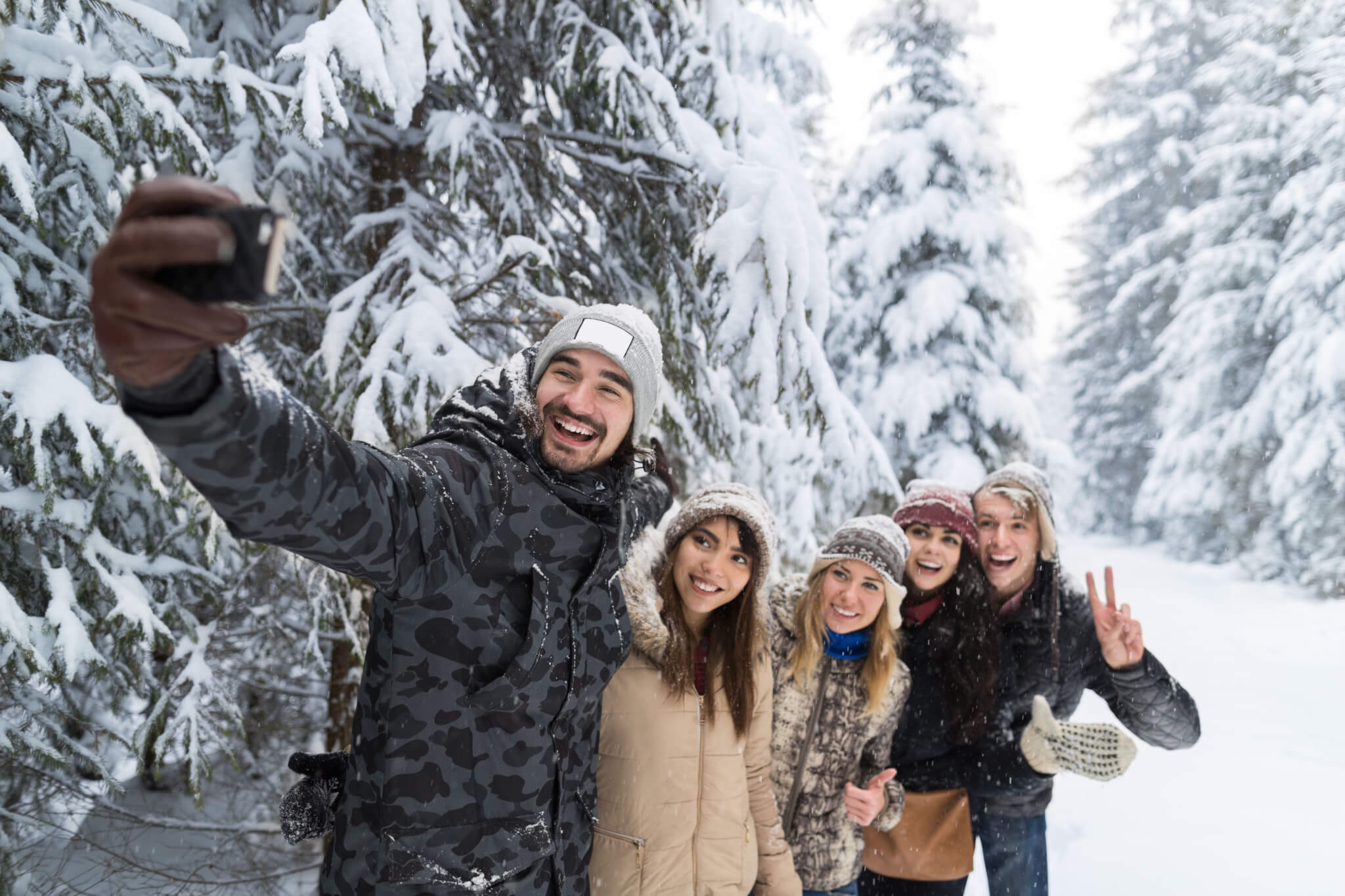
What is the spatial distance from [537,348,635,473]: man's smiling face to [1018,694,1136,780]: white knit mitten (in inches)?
86.4

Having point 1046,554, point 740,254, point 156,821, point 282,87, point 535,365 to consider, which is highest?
point 282,87

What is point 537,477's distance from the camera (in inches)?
65.4

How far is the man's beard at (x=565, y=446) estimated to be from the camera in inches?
68.0

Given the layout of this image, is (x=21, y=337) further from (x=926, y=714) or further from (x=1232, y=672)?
(x=1232, y=672)

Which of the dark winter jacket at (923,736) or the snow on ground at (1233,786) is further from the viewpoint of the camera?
the snow on ground at (1233,786)

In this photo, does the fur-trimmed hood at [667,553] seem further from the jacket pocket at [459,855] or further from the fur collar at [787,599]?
the jacket pocket at [459,855]

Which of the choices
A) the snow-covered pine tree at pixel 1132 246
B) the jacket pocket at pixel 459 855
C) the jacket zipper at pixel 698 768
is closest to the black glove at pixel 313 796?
the jacket pocket at pixel 459 855

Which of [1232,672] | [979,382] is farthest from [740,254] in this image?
[1232,672]

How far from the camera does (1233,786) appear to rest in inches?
253

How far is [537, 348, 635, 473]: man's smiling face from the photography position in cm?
174

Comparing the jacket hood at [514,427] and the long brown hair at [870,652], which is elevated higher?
the jacket hood at [514,427]

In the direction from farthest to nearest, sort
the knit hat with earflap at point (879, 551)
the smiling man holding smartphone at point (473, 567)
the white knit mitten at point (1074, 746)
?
the white knit mitten at point (1074, 746)
the knit hat with earflap at point (879, 551)
the smiling man holding smartphone at point (473, 567)

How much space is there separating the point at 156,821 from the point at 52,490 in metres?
2.41

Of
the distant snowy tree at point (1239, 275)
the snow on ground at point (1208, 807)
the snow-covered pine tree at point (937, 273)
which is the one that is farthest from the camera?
the distant snowy tree at point (1239, 275)
